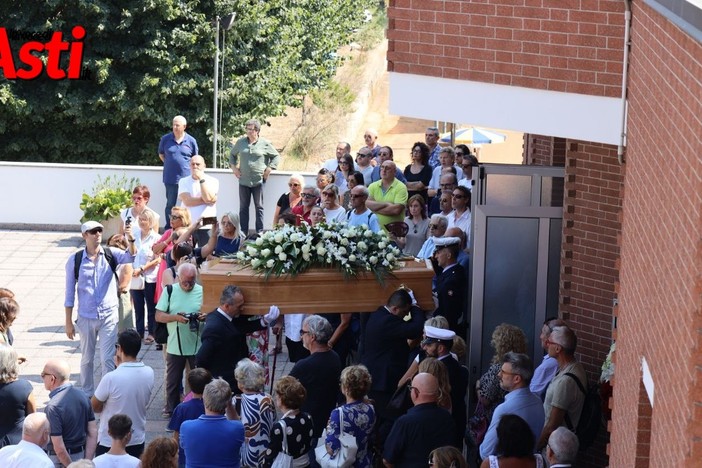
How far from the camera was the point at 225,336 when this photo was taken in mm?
10484

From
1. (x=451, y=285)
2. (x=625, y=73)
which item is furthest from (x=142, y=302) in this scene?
(x=625, y=73)

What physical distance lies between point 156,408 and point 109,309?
1.16 m

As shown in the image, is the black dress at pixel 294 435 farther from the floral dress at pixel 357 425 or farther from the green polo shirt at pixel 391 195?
the green polo shirt at pixel 391 195

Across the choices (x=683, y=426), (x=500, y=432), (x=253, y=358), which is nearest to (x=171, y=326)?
(x=253, y=358)

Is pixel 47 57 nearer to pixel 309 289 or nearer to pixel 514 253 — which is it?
pixel 309 289

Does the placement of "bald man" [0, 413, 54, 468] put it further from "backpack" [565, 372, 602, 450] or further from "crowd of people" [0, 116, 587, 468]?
"backpack" [565, 372, 602, 450]

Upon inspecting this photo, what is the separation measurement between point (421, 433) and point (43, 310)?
9.00m

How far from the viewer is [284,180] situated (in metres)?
20.1

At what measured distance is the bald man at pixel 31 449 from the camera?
8.19 metres

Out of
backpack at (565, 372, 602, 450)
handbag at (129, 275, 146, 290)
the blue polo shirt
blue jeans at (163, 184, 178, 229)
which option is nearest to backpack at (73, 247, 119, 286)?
handbag at (129, 275, 146, 290)

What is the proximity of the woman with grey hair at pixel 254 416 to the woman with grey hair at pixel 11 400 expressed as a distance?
5.81 feet

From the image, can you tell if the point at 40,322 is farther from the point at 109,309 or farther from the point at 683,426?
the point at 683,426

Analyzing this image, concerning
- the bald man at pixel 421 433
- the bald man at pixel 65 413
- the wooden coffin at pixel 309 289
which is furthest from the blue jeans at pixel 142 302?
the bald man at pixel 421 433

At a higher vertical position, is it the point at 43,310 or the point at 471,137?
the point at 471,137
